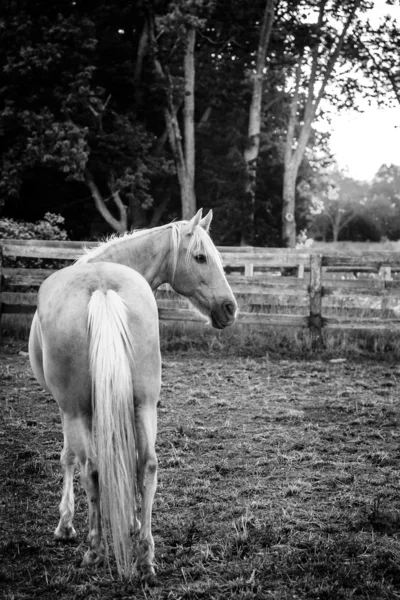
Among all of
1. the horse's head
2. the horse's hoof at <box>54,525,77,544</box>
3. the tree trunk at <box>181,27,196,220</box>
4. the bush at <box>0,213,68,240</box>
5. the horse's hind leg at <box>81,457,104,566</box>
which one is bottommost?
the horse's hoof at <box>54,525,77,544</box>

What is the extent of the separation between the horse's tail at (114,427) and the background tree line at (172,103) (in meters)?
14.3

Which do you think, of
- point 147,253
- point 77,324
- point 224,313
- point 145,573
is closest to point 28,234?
point 147,253

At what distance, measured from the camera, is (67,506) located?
137 inches

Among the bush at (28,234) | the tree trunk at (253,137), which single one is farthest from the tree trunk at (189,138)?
the bush at (28,234)

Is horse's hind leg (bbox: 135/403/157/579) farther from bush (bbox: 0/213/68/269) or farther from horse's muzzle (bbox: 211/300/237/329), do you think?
bush (bbox: 0/213/68/269)

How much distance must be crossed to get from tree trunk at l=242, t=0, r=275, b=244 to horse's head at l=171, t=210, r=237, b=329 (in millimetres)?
15515

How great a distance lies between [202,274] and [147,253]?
1.31ft

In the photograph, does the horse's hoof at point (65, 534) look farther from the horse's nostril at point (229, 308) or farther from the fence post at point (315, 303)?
the fence post at point (315, 303)

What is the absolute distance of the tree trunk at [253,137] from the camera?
755 inches

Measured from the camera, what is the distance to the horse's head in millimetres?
4121

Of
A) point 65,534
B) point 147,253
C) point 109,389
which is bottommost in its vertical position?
point 65,534

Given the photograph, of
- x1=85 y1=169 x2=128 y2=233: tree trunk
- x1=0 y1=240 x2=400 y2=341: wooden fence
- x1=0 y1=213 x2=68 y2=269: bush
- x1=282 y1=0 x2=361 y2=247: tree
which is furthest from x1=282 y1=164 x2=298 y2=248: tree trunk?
x1=0 y1=240 x2=400 y2=341: wooden fence

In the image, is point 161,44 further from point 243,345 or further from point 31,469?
point 31,469

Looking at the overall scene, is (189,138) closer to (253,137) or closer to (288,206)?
(253,137)
